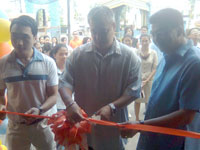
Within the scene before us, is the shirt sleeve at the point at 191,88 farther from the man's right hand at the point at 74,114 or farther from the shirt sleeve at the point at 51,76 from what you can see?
the shirt sleeve at the point at 51,76

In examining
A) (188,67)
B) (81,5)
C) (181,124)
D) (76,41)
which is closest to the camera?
(188,67)

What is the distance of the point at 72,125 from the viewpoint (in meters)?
1.67

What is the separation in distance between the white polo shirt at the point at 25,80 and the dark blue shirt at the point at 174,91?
1070 millimetres

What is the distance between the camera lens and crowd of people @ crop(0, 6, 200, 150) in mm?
1345

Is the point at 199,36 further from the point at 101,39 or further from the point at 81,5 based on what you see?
the point at 81,5

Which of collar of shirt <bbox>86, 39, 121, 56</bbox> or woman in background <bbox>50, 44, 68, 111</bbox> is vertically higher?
collar of shirt <bbox>86, 39, 121, 56</bbox>

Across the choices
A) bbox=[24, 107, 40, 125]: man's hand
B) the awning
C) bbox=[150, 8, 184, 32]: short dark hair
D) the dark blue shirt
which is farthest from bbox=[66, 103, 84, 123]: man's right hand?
the awning

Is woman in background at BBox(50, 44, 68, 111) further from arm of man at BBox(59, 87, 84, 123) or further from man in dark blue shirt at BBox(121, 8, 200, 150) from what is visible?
man in dark blue shirt at BBox(121, 8, 200, 150)

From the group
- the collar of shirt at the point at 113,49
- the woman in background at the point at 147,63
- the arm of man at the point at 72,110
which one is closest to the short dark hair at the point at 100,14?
the collar of shirt at the point at 113,49

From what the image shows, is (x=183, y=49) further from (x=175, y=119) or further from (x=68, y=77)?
(x=68, y=77)

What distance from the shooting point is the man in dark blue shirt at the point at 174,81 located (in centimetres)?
126

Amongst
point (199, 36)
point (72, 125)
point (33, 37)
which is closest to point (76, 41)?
point (199, 36)

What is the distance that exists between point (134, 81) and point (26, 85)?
1.06 meters

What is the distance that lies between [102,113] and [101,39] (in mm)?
649
